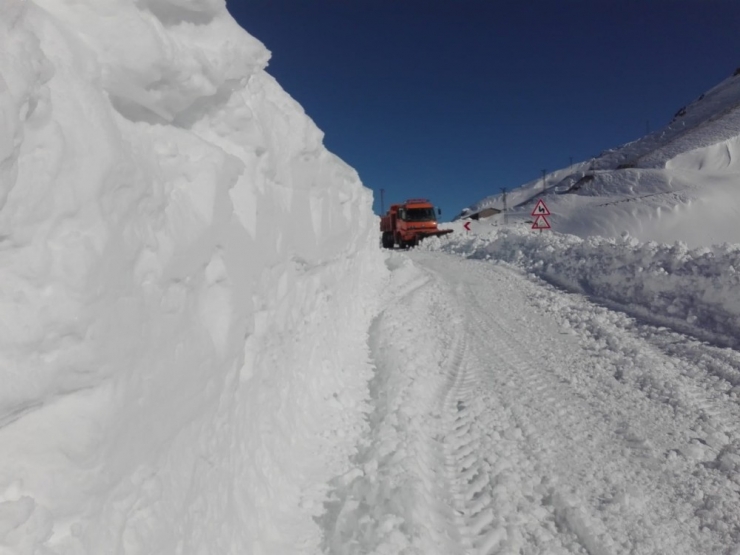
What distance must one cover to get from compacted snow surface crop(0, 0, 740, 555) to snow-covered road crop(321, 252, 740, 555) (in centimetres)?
3

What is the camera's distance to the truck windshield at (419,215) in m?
28.2

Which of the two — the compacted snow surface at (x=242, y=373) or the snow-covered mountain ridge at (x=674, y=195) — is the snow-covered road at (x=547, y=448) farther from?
the snow-covered mountain ridge at (x=674, y=195)

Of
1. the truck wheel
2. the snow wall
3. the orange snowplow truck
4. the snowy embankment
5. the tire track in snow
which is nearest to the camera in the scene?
the snow wall

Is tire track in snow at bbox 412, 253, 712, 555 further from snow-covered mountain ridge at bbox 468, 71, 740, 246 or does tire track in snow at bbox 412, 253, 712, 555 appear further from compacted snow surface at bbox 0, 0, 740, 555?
snow-covered mountain ridge at bbox 468, 71, 740, 246

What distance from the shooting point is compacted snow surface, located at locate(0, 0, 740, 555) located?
6.43 ft

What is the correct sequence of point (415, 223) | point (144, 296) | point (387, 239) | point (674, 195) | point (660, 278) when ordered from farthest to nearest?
1. point (674, 195)
2. point (387, 239)
3. point (415, 223)
4. point (660, 278)
5. point (144, 296)

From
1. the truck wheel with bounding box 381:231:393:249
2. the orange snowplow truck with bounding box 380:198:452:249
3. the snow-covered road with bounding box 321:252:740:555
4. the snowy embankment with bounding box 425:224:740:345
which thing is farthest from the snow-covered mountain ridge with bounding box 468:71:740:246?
the snow-covered road with bounding box 321:252:740:555

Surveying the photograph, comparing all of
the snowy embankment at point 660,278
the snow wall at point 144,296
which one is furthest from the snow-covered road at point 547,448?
the snowy embankment at point 660,278

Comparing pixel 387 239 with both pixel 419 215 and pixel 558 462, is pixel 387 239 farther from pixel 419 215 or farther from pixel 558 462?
pixel 558 462

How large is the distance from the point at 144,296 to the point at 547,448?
3755 mm

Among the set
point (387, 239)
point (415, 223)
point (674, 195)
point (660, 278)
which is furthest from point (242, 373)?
point (674, 195)

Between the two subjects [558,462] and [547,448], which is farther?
[547,448]

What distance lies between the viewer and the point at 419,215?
92.7 ft

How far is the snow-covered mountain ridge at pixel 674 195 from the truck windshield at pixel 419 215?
32.8 feet
